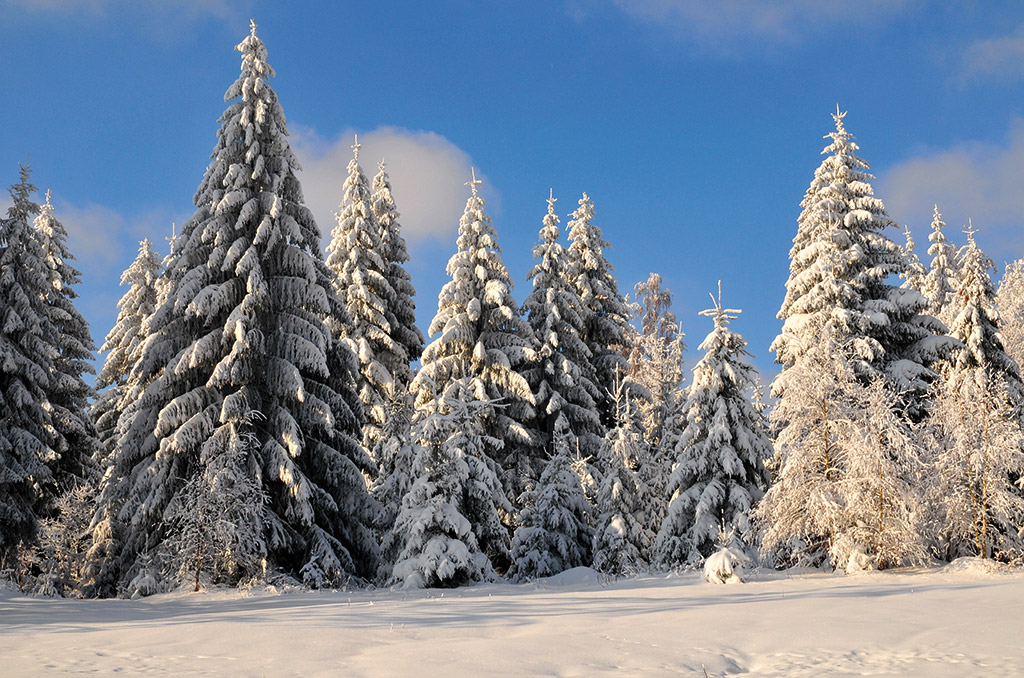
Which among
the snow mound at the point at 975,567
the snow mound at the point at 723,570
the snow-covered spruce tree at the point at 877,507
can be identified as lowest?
the snow mound at the point at 975,567

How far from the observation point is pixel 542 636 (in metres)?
8.93

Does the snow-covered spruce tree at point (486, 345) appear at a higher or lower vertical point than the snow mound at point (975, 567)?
higher

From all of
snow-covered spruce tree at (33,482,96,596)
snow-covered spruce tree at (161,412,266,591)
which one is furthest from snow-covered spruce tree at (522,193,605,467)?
snow-covered spruce tree at (33,482,96,596)

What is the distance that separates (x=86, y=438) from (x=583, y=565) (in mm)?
19798

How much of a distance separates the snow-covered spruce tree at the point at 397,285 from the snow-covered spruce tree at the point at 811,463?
676 inches

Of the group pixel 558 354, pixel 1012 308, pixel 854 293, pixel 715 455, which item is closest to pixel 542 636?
pixel 715 455

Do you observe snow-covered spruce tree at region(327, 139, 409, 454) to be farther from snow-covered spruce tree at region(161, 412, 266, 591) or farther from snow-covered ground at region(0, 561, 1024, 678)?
snow-covered ground at region(0, 561, 1024, 678)

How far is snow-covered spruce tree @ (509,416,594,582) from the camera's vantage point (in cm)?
2430

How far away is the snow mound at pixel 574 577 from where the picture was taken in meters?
22.1

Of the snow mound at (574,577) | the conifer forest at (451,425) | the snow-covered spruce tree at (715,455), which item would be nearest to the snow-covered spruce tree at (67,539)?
the conifer forest at (451,425)

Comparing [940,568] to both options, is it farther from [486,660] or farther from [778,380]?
[486,660]

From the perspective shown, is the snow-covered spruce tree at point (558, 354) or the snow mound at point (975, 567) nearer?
the snow mound at point (975, 567)

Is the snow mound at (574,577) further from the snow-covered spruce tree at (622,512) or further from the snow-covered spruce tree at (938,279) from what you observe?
the snow-covered spruce tree at (938,279)

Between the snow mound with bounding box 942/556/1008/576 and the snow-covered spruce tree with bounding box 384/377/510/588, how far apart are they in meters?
11.6
